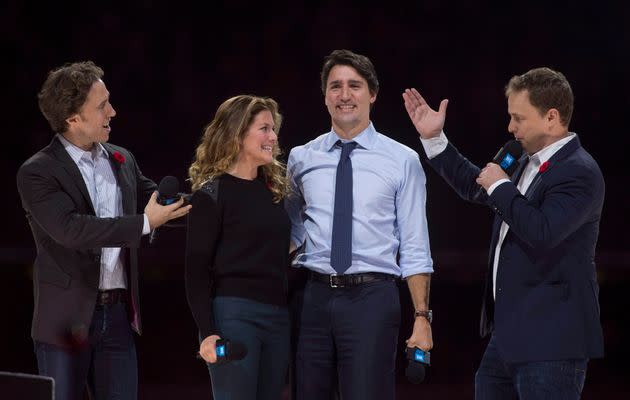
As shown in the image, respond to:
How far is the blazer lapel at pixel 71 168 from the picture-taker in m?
2.57

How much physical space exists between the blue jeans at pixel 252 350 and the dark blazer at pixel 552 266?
62 centimetres

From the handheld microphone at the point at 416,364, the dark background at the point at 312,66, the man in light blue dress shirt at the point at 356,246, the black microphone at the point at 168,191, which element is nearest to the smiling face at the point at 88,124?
the black microphone at the point at 168,191

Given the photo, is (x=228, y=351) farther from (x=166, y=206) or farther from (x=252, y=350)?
(x=166, y=206)

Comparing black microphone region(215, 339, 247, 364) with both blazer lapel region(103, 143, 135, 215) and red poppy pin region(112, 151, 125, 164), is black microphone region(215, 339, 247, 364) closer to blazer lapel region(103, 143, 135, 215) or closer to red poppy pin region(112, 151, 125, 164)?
blazer lapel region(103, 143, 135, 215)

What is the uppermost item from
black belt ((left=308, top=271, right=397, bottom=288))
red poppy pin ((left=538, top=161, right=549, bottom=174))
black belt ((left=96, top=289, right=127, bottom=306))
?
red poppy pin ((left=538, top=161, right=549, bottom=174))

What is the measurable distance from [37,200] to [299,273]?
807 millimetres

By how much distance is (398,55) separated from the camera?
6.56 metres

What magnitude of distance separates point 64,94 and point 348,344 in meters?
1.13

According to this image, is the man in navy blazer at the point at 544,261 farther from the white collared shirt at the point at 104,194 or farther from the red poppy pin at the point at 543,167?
the white collared shirt at the point at 104,194

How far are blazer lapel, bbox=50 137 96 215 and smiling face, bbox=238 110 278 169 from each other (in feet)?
1.52

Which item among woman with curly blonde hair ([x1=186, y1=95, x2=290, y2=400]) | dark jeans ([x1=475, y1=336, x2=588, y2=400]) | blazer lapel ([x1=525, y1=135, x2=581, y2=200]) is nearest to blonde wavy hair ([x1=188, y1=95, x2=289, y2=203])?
woman with curly blonde hair ([x1=186, y1=95, x2=290, y2=400])

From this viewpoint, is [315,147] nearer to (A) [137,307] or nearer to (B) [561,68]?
(A) [137,307]

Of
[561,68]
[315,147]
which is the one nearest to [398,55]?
[561,68]

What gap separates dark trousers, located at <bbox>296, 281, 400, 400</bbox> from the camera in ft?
8.38
